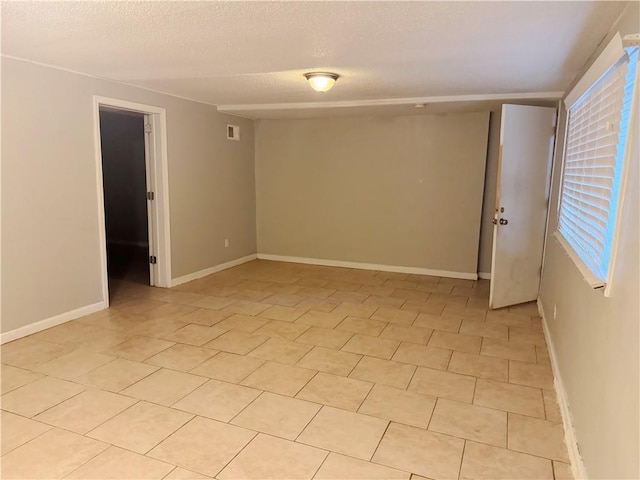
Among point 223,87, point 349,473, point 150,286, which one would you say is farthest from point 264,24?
point 150,286

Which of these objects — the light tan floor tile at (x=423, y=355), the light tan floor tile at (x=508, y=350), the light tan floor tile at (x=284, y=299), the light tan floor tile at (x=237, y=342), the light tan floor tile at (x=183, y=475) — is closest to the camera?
the light tan floor tile at (x=183, y=475)

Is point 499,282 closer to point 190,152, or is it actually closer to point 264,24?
point 264,24

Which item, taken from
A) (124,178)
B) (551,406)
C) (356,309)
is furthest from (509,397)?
(124,178)

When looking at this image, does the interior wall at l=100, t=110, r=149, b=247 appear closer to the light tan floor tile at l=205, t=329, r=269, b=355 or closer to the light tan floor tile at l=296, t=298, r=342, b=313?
the light tan floor tile at l=296, t=298, r=342, b=313

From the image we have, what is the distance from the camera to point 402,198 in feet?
19.0

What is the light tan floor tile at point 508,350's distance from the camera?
325 cm

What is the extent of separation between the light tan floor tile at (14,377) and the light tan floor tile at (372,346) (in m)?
2.10

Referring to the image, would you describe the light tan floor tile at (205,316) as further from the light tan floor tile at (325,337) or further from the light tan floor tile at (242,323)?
the light tan floor tile at (325,337)

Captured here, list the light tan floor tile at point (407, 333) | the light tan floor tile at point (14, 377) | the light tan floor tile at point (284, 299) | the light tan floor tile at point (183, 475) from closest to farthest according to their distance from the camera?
the light tan floor tile at point (183, 475) < the light tan floor tile at point (14, 377) < the light tan floor tile at point (407, 333) < the light tan floor tile at point (284, 299)


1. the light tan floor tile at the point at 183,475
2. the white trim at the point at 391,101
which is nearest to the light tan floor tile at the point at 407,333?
the light tan floor tile at the point at 183,475

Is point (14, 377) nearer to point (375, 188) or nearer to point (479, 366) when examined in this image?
point (479, 366)

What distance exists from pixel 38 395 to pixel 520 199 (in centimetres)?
416

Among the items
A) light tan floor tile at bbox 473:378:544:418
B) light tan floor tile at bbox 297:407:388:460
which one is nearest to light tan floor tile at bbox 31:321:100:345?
light tan floor tile at bbox 297:407:388:460

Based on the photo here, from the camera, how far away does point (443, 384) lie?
112 inches
